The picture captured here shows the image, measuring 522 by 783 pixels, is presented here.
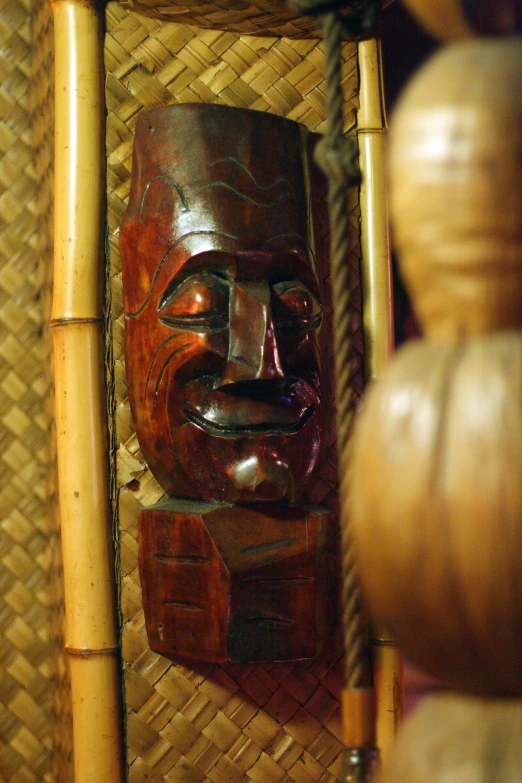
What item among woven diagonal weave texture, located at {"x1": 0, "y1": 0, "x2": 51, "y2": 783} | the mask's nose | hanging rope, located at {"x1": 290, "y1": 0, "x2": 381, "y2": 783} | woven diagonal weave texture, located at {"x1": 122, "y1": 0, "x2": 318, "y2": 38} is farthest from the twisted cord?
woven diagonal weave texture, located at {"x1": 0, "y1": 0, "x2": 51, "y2": 783}

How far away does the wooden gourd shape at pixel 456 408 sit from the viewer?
1.40 feet

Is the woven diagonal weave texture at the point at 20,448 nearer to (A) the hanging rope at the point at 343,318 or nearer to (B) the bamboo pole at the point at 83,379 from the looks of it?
(B) the bamboo pole at the point at 83,379

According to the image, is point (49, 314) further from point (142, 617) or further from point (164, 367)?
point (142, 617)

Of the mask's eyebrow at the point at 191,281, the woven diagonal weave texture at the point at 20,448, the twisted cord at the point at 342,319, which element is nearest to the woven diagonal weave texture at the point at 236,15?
the woven diagonal weave texture at the point at 20,448

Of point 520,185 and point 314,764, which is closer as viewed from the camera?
point 520,185

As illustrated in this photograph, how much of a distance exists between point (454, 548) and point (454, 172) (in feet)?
0.67

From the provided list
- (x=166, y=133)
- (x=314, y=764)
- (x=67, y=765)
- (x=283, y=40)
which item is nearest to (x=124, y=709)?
(x=67, y=765)

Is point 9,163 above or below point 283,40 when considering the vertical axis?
below

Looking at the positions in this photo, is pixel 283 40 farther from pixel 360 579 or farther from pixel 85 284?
pixel 360 579

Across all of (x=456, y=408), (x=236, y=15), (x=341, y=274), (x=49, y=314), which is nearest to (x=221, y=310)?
(x=49, y=314)

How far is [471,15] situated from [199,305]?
0.71m

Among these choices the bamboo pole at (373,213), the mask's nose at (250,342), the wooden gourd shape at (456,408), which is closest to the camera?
the wooden gourd shape at (456,408)

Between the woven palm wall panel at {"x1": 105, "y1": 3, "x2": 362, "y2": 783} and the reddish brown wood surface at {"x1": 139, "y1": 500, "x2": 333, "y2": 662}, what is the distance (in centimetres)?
Answer: 8

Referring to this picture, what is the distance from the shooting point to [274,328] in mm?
1169
